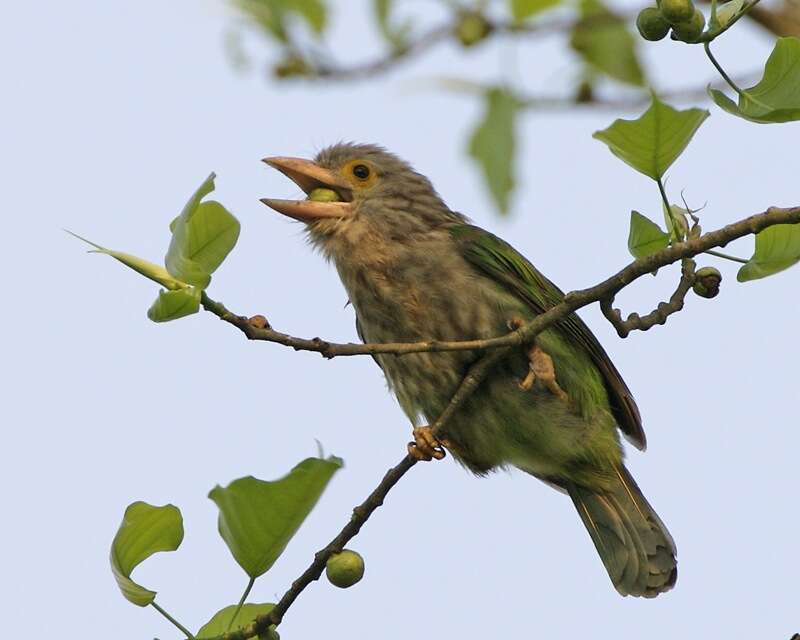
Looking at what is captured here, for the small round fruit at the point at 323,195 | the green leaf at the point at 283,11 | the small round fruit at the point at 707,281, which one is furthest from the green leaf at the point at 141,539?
the small round fruit at the point at 323,195

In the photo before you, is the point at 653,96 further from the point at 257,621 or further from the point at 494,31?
the point at 257,621

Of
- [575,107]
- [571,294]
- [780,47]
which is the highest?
[575,107]

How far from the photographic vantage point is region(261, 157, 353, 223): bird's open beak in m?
4.29

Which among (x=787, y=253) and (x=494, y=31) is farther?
(x=494, y=31)

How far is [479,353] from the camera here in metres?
3.94

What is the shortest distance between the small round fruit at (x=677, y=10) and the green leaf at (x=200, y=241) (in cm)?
95

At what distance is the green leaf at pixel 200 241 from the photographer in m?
2.41

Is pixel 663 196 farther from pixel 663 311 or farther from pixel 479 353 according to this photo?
pixel 479 353

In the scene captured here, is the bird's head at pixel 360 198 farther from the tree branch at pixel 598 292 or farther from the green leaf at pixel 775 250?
the green leaf at pixel 775 250

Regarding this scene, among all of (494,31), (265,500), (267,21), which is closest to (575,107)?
(494,31)

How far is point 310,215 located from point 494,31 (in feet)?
3.61

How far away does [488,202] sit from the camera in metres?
2.79

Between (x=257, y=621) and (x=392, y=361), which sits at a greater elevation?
(x=392, y=361)

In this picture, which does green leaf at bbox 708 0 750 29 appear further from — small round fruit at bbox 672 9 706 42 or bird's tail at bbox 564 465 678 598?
bird's tail at bbox 564 465 678 598
